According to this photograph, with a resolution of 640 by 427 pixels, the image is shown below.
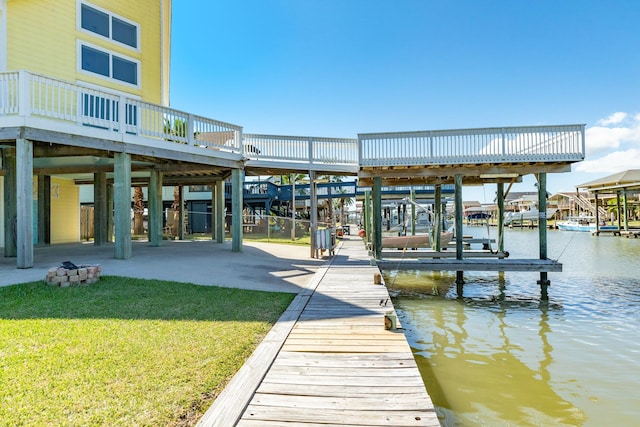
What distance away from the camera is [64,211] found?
65.0ft

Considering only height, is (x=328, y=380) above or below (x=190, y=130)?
below

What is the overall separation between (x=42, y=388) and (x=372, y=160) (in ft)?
34.7

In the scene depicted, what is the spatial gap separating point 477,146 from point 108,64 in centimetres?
1384

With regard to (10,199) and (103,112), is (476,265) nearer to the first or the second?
(103,112)

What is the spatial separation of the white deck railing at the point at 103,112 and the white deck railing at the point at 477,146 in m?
5.32

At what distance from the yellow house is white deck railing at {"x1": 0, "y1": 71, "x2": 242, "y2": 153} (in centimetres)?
18

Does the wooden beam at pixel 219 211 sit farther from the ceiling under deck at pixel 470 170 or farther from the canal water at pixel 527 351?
the canal water at pixel 527 351

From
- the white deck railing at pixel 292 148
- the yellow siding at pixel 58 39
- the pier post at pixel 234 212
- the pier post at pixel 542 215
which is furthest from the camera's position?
the white deck railing at pixel 292 148

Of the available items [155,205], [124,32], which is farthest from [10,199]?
[124,32]

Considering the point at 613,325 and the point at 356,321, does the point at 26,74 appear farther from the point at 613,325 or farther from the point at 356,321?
the point at 613,325

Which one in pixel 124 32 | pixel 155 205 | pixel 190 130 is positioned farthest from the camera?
pixel 155 205

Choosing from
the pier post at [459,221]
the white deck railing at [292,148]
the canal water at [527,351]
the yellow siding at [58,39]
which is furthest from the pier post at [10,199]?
the pier post at [459,221]

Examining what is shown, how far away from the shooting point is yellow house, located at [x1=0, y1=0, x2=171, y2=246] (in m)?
12.4

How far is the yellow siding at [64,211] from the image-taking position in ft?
62.3
